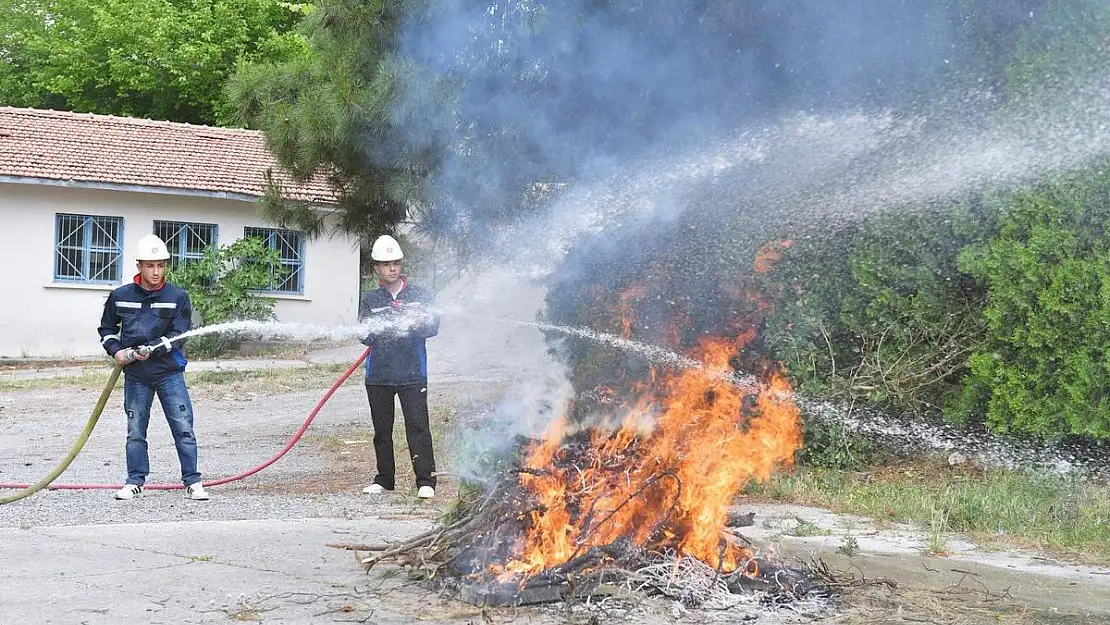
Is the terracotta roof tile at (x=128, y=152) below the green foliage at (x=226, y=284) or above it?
above

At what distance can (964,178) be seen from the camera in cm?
803

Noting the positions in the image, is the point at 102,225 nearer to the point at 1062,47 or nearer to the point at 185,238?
the point at 185,238

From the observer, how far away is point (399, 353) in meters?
8.09

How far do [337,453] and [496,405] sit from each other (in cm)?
451

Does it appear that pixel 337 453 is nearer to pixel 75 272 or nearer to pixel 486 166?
pixel 486 166

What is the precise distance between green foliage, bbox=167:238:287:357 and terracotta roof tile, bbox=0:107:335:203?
3.63 ft

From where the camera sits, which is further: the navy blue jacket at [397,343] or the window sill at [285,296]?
the window sill at [285,296]

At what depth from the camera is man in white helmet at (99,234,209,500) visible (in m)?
7.96

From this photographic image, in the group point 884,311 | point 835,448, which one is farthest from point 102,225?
point 884,311

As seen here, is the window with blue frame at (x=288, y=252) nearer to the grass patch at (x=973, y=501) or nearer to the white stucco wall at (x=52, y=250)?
the white stucco wall at (x=52, y=250)

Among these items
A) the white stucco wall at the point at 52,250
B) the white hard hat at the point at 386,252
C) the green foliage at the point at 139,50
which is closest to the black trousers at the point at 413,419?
the white hard hat at the point at 386,252

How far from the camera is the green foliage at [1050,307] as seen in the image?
24.7 ft

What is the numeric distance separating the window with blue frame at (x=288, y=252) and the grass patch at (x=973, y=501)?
47.7 feet

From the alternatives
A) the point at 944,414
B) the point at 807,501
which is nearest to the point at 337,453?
the point at 807,501
